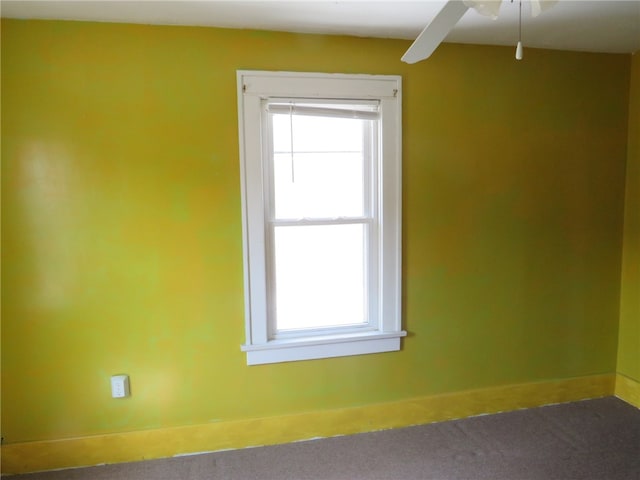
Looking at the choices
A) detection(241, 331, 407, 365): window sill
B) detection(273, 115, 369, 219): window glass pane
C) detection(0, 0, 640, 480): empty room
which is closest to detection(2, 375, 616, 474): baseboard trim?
detection(0, 0, 640, 480): empty room

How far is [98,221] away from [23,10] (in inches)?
38.5

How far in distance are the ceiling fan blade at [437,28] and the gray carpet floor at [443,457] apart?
A: 6.22 ft

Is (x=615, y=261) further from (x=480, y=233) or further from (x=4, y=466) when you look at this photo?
(x=4, y=466)

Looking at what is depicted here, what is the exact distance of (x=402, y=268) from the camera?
2.42 m

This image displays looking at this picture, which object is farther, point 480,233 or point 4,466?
point 480,233

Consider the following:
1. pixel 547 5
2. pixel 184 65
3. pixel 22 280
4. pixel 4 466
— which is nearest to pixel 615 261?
pixel 547 5

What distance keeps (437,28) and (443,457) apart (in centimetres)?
202

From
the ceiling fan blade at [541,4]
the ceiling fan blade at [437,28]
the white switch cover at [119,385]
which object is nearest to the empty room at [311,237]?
the white switch cover at [119,385]

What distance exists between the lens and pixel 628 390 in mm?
2729

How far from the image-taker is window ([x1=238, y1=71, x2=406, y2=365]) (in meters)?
2.21

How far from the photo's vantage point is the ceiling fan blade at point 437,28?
1166 mm

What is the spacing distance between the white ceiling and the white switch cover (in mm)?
1757

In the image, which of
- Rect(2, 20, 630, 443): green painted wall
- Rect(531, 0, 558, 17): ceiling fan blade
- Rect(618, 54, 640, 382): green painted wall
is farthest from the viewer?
Rect(618, 54, 640, 382): green painted wall

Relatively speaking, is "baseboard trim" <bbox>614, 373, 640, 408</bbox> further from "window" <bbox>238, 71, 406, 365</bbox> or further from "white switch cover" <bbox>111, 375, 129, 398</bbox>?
"white switch cover" <bbox>111, 375, 129, 398</bbox>
